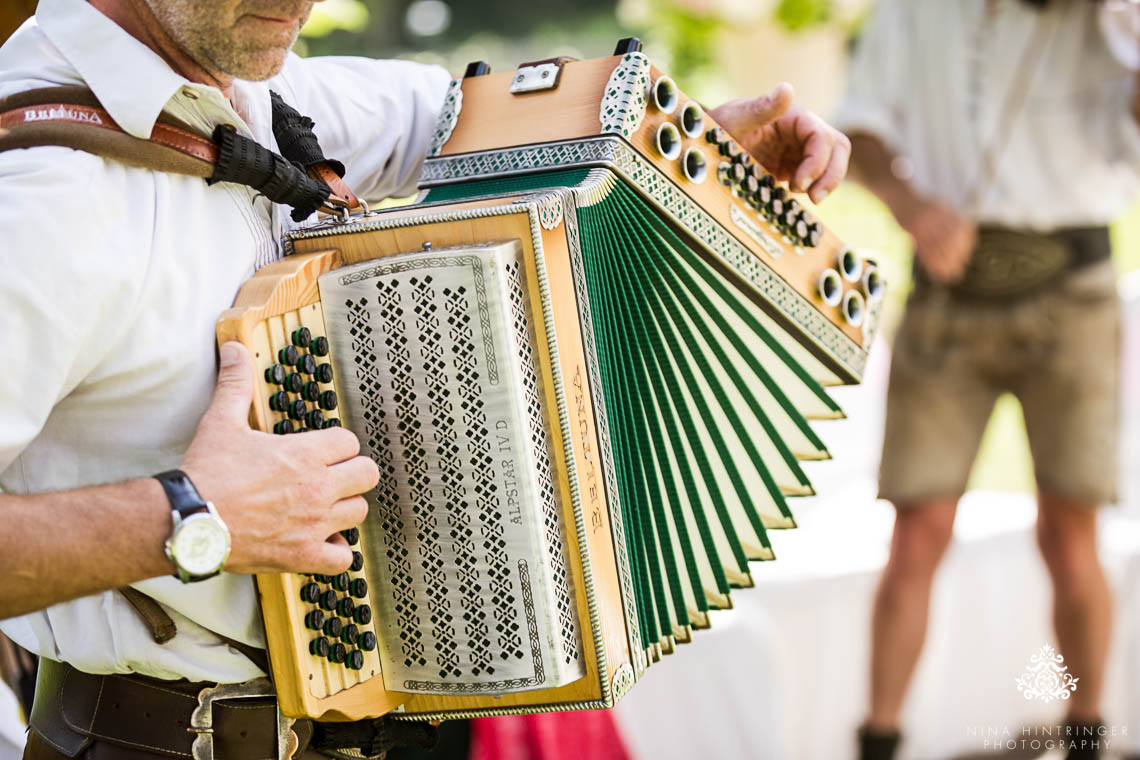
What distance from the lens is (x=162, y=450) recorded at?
4.42 ft

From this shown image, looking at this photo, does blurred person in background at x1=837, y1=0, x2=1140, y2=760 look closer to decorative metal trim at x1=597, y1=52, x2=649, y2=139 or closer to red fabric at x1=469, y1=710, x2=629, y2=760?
red fabric at x1=469, y1=710, x2=629, y2=760

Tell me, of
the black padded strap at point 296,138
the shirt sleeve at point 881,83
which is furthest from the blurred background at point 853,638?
the black padded strap at point 296,138

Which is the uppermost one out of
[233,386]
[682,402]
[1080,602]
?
[233,386]

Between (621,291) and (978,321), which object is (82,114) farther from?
(978,321)

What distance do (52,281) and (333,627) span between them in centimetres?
47

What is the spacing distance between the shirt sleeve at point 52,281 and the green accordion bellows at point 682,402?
463mm

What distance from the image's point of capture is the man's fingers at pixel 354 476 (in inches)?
52.6

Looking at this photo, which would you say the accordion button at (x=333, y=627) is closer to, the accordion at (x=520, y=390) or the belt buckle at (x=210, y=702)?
the accordion at (x=520, y=390)

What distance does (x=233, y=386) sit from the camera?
4.21ft

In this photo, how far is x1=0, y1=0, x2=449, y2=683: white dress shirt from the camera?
1.20 metres

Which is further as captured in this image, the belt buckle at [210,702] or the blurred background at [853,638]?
the blurred background at [853,638]

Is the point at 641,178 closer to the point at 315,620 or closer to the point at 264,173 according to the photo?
the point at 264,173

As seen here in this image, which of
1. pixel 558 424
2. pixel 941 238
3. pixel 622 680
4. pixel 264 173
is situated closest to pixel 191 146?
pixel 264 173

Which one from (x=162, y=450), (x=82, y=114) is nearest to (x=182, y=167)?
(x=82, y=114)
